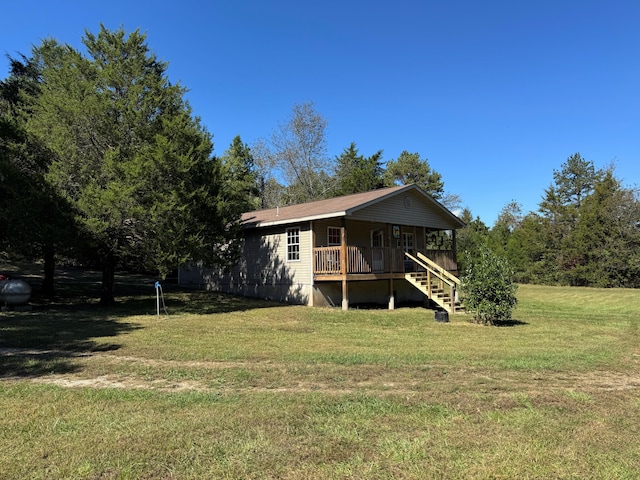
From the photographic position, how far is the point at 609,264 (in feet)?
101

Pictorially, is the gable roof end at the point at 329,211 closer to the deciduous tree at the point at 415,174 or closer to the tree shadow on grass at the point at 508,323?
the tree shadow on grass at the point at 508,323

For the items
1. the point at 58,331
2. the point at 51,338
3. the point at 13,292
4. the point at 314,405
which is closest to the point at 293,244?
the point at 58,331

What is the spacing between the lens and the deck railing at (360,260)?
16.1 metres

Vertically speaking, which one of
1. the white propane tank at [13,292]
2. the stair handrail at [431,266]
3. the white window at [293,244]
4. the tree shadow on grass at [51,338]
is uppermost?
the white window at [293,244]

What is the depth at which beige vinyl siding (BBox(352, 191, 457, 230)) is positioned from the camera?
17.4m

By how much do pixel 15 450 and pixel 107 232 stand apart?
37.7 feet

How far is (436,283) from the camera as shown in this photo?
59.3ft

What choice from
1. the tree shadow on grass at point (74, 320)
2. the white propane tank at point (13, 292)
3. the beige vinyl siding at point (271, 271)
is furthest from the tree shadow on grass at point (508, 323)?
the white propane tank at point (13, 292)

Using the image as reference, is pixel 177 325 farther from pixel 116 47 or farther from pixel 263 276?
pixel 116 47

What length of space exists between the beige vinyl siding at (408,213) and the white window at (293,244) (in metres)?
2.41

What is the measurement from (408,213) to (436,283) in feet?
10.5

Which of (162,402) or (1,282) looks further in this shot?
(1,282)

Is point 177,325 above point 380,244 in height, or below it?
below

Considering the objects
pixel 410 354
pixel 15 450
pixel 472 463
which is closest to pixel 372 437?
pixel 472 463
